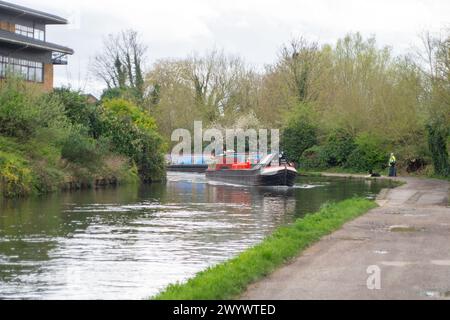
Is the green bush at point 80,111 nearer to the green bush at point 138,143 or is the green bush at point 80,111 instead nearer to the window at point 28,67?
the green bush at point 138,143

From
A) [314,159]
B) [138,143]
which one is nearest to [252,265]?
[138,143]

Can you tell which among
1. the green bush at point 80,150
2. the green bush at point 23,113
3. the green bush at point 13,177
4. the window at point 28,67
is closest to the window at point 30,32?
the window at point 28,67

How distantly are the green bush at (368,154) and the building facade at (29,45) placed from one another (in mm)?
23223

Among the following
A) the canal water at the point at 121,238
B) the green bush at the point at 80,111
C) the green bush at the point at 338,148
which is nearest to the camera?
the canal water at the point at 121,238

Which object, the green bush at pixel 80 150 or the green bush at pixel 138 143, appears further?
the green bush at pixel 138 143

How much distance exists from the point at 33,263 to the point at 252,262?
452 centimetres

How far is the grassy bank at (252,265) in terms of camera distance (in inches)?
447

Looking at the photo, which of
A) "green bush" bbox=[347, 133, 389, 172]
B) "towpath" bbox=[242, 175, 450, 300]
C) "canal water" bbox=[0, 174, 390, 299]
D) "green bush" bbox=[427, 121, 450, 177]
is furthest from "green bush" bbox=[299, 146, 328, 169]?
"towpath" bbox=[242, 175, 450, 300]

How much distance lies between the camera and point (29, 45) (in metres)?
57.2

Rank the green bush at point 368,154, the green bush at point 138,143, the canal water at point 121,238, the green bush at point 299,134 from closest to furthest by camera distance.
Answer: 1. the canal water at point 121,238
2. the green bush at point 138,143
3. the green bush at point 368,154
4. the green bush at point 299,134

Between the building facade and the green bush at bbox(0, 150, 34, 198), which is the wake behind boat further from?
the green bush at bbox(0, 150, 34, 198)

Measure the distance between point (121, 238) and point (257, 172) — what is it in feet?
97.0

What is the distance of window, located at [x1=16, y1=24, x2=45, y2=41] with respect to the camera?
5894cm
